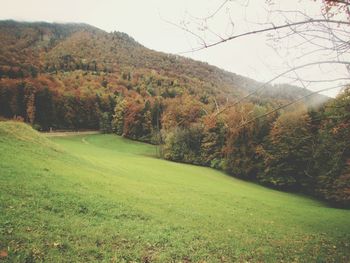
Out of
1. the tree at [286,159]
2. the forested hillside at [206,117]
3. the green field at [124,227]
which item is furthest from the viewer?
the tree at [286,159]

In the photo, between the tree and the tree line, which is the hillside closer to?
the tree line

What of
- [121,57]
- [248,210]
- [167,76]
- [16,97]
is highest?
[121,57]

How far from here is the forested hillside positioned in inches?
372

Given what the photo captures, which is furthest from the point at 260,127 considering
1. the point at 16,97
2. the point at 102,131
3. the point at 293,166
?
the point at 16,97

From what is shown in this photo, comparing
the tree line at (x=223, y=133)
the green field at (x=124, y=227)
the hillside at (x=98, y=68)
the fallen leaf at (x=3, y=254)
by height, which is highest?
the hillside at (x=98, y=68)

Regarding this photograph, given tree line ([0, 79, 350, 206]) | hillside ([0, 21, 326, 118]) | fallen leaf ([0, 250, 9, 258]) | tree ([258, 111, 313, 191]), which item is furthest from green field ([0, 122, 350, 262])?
hillside ([0, 21, 326, 118])

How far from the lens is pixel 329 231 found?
17922 millimetres

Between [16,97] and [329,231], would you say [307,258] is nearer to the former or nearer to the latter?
[329,231]

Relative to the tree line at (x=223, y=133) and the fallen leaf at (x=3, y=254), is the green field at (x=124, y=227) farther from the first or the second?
the tree line at (x=223, y=133)

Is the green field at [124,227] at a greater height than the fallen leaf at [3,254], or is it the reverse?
the fallen leaf at [3,254]

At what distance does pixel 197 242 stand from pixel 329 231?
11222mm

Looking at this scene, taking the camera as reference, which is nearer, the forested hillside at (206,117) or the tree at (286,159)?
the forested hillside at (206,117)

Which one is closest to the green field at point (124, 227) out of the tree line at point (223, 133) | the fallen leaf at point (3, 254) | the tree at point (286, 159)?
the fallen leaf at point (3, 254)

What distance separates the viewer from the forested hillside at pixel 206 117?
945 cm
